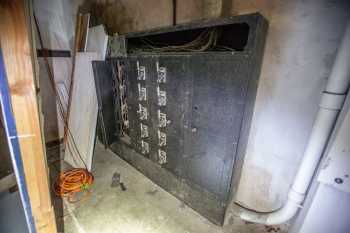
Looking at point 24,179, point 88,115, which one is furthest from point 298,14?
point 88,115

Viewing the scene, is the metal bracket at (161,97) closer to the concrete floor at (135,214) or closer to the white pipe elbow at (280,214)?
the concrete floor at (135,214)

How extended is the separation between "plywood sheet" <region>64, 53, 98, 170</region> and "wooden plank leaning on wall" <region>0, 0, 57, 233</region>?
5.99ft

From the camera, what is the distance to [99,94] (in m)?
2.29

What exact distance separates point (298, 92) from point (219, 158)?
2.58 feet

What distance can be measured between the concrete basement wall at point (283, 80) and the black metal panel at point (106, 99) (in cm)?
118

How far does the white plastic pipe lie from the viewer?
977 mm

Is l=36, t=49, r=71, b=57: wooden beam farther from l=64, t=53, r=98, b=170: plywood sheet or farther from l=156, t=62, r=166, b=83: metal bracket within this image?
l=156, t=62, r=166, b=83: metal bracket

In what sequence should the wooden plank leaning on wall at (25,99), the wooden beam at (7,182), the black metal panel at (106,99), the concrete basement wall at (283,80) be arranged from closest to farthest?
the wooden plank leaning on wall at (25,99) < the wooden beam at (7,182) < the concrete basement wall at (283,80) < the black metal panel at (106,99)

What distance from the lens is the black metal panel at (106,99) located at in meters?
2.25

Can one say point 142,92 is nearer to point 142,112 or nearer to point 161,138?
point 142,112

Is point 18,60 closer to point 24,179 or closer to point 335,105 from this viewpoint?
point 24,179

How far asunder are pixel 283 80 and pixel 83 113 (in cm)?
246

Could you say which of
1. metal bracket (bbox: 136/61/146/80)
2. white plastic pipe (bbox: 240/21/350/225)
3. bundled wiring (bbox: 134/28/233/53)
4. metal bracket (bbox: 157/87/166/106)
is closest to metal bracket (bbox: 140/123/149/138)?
metal bracket (bbox: 157/87/166/106)

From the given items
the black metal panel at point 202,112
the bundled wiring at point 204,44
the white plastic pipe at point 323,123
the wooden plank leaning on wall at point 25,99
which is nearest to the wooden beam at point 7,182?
the wooden plank leaning on wall at point 25,99
